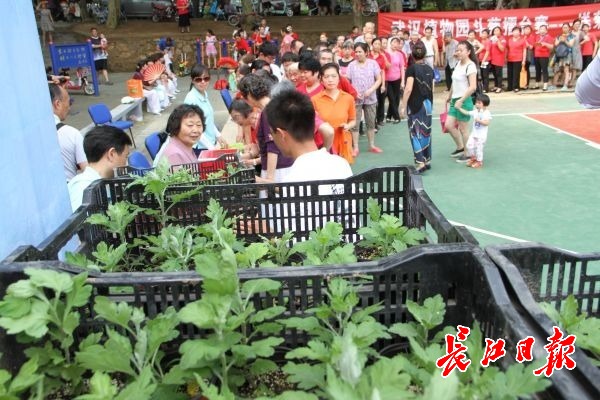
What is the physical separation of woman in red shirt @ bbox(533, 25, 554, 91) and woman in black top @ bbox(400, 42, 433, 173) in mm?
8186

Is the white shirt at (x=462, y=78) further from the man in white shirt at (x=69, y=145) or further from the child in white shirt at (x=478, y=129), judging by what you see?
the man in white shirt at (x=69, y=145)

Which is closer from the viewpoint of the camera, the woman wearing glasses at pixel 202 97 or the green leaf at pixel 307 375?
the green leaf at pixel 307 375

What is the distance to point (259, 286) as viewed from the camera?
129cm

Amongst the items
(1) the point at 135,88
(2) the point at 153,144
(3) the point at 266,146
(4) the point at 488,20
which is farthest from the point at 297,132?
(4) the point at 488,20

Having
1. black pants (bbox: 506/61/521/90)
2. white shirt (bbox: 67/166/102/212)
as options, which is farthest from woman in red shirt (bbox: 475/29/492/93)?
white shirt (bbox: 67/166/102/212)

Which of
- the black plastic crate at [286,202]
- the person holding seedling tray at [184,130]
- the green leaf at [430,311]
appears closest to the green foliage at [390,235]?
the black plastic crate at [286,202]

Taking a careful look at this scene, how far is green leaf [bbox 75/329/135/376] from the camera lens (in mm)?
1196

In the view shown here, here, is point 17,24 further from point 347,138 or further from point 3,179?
point 347,138

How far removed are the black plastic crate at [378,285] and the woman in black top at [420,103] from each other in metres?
5.95

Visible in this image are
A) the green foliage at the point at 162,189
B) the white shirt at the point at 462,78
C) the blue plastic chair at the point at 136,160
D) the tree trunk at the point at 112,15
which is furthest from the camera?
the tree trunk at the point at 112,15

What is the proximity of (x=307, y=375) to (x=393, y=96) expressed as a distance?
33.6ft

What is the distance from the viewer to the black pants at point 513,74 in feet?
45.9

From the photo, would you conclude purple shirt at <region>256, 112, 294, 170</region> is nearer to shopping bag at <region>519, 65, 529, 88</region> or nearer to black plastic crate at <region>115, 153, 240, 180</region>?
black plastic crate at <region>115, 153, 240, 180</region>

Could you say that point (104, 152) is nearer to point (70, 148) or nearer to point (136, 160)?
point (136, 160)
